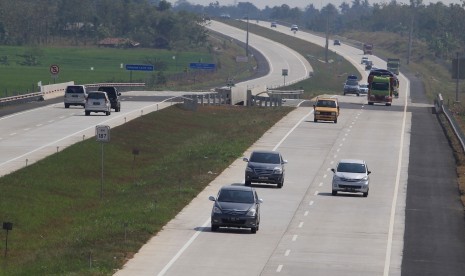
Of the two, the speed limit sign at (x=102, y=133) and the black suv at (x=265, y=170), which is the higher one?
the speed limit sign at (x=102, y=133)

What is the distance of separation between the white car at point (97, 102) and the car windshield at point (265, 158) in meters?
34.9

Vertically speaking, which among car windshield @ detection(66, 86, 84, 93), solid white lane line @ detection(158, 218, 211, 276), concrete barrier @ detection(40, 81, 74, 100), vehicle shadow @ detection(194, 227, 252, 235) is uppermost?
solid white lane line @ detection(158, 218, 211, 276)

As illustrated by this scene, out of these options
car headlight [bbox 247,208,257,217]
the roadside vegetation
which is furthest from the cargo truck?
car headlight [bbox 247,208,257,217]

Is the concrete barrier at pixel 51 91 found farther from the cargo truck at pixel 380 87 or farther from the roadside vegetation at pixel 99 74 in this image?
the cargo truck at pixel 380 87

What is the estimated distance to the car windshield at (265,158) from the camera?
5738 cm

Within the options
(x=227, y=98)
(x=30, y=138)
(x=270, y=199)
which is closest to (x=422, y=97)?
(x=227, y=98)

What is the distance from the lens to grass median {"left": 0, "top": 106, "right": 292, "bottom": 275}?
129 feet

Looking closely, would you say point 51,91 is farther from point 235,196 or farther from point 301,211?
point 235,196

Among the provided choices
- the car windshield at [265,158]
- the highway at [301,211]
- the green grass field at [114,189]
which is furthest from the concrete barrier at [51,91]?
the car windshield at [265,158]

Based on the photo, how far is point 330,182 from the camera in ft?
201

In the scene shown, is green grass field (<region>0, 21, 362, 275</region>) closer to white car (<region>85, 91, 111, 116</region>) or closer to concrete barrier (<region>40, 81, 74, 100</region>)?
white car (<region>85, 91, 111, 116</region>)

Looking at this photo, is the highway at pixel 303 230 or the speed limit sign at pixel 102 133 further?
the speed limit sign at pixel 102 133

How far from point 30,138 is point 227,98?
42.5 metres

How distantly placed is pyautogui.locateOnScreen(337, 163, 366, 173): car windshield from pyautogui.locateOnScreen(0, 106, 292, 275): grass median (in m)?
6.26
